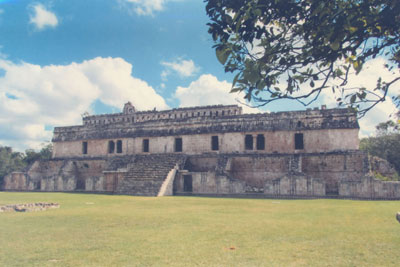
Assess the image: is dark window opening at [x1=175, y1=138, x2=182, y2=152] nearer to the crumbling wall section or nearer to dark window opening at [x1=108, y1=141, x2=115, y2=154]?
dark window opening at [x1=108, y1=141, x2=115, y2=154]

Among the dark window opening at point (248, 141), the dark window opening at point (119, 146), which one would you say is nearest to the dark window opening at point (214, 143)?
the dark window opening at point (248, 141)

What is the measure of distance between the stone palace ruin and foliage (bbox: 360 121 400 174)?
1376cm

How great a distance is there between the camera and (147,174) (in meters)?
18.6

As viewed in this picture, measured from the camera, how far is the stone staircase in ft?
56.6

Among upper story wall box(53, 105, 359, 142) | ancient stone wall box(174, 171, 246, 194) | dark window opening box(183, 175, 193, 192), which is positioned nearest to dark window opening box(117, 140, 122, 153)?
upper story wall box(53, 105, 359, 142)

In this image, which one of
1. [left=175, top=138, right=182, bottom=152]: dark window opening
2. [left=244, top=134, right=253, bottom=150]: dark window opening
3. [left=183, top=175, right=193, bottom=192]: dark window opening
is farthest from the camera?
[left=175, top=138, right=182, bottom=152]: dark window opening

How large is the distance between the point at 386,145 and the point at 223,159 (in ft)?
72.7

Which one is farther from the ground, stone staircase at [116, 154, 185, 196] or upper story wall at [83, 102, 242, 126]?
upper story wall at [83, 102, 242, 126]

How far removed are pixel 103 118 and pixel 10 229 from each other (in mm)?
35471

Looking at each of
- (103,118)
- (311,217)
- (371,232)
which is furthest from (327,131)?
(103,118)

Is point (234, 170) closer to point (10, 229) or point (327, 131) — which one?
point (327, 131)

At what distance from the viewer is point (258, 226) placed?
6883mm

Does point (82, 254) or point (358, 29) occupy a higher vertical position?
point (358, 29)

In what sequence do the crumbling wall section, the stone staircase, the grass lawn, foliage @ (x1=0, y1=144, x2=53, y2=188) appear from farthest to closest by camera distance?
foliage @ (x1=0, y1=144, x2=53, y2=188) < the stone staircase < the crumbling wall section < the grass lawn
